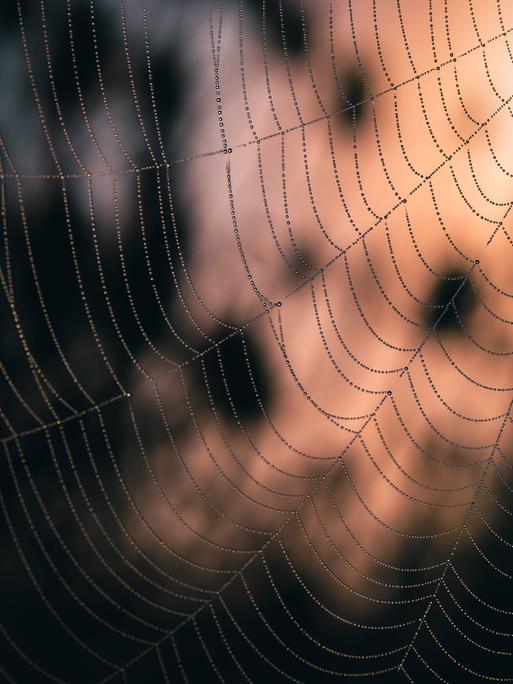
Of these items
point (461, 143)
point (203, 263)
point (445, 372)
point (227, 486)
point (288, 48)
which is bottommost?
point (227, 486)

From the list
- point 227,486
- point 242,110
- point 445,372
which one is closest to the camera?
point 242,110

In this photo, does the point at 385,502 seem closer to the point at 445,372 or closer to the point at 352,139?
the point at 445,372

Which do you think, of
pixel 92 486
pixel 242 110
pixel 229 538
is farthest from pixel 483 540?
pixel 242 110

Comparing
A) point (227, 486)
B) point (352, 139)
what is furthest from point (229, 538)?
point (352, 139)

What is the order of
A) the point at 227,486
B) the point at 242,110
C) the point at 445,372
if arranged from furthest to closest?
the point at 445,372, the point at 227,486, the point at 242,110

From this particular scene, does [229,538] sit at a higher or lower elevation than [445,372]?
lower

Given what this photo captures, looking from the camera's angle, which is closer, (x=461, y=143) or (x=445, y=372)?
(x=461, y=143)
